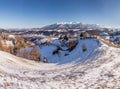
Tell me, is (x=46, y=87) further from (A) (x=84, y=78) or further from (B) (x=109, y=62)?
(B) (x=109, y=62)

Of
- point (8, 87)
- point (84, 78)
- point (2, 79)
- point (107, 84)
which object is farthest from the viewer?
point (84, 78)

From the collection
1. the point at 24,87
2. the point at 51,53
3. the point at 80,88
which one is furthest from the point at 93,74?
the point at 51,53

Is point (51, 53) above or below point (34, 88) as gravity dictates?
below

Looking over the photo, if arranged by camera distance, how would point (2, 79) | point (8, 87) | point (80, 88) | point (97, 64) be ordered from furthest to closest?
point (97, 64)
point (80, 88)
point (2, 79)
point (8, 87)

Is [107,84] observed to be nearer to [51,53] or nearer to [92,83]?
[92,83]

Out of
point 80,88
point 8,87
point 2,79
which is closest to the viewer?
point 8,87

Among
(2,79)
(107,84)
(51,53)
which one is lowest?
(51,53)

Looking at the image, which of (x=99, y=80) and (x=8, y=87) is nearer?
(x=8, y=87)

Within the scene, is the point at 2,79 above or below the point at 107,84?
above

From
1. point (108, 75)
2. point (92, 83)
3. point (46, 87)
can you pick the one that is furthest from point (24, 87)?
point (108, 75)
